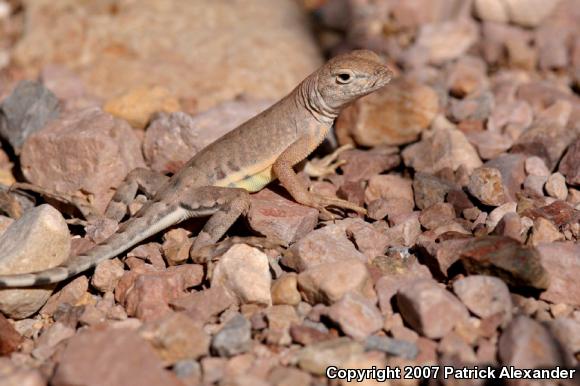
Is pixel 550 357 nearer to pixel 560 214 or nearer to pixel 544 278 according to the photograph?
pixel 544 278

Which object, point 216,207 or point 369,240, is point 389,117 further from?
point 216,207

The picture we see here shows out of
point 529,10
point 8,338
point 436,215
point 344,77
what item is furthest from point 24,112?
point 529,10

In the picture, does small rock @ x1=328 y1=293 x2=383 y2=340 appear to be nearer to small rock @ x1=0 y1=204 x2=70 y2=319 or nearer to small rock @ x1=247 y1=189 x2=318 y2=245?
small rock @ x1=247 y1=189 x2=318 y2=245

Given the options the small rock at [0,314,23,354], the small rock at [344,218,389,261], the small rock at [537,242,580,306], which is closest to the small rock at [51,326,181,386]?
the small rock at [0,314,23,354]

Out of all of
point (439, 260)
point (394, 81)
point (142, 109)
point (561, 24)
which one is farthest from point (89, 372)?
point (561, 24)

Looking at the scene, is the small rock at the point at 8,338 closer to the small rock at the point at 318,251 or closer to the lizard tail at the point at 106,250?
the lizard tail at the point at 106,250

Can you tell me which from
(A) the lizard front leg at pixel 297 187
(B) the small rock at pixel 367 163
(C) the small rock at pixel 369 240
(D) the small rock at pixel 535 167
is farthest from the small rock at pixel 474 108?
(C) the small rock at pixel 369 240
